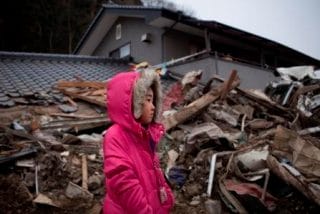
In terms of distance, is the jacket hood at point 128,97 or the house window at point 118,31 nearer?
the jacket hood at point 128,97

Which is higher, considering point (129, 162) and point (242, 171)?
point (129, 162)

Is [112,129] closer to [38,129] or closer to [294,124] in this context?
[38,129]

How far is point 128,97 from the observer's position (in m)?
2.26

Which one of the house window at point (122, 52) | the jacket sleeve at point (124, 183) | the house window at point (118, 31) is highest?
the house window at point (118, 31)

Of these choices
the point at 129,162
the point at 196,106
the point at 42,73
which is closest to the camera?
the point at 129,162

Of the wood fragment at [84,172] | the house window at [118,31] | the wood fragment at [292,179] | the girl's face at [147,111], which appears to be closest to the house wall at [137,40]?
the house window at [118,31]

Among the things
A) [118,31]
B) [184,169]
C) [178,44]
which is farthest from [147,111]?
[118,31]

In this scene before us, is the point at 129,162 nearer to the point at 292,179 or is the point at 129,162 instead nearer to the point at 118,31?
the point at 292,179

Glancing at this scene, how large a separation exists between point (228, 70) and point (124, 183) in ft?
33.6

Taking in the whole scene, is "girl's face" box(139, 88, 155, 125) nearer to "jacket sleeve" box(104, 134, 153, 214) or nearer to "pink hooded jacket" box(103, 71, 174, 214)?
"pink hooded jacket" box(103, 71, 174, 214)

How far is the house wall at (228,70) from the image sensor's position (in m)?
11.4

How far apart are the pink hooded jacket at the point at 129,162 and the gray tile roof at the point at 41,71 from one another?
689 centimetres

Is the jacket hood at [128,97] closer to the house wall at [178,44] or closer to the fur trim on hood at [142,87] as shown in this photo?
the fur trim on hood at [142,87]

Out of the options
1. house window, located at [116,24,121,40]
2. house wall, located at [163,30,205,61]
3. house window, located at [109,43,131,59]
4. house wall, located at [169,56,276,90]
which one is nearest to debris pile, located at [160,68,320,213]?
house wall, located at [169,56,276,90]
